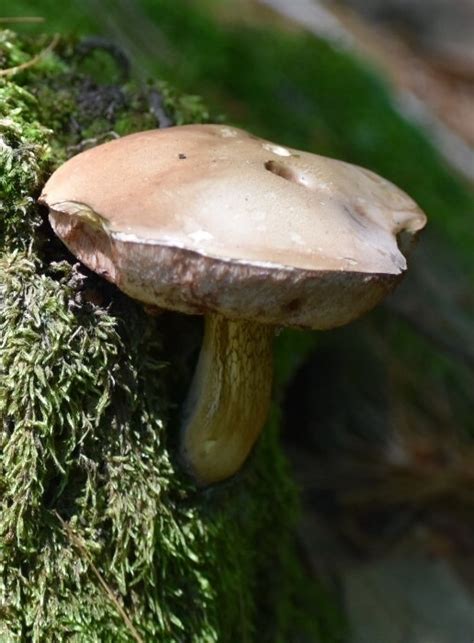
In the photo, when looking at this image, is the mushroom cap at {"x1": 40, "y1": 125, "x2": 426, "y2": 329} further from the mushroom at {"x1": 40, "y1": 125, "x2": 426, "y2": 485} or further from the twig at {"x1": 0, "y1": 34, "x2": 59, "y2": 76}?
the twig at {"x1": 0, "y1": 34, "x2": 59, "y2": 76}

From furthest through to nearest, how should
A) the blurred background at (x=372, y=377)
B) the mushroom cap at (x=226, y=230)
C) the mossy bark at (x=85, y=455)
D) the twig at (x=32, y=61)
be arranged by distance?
1. the blurred background at (x=372, y=377)
2. the twig at (x=32, y=61)
3. the mossy bark at (x=85, y=455)
4. the mushroom cap at (x=226, y=230)

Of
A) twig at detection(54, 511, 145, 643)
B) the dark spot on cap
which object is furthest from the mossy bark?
the dark spot on cap

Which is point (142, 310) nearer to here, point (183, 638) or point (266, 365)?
point (266, 365)

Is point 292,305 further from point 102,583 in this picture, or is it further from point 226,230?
point 102,583

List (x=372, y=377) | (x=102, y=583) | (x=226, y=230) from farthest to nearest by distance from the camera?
(x=372, y=377)
(x=102, y=583)
(x=226, y=230)

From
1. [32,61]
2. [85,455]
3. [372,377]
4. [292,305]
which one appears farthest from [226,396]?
[372,377]

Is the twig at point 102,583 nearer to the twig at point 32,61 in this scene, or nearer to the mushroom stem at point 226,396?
the mushroom stem at point 226,396

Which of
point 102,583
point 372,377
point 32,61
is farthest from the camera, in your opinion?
point 372,377

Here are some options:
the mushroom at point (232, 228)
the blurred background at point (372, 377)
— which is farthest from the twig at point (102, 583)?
the blurred background at point (372, 377)
